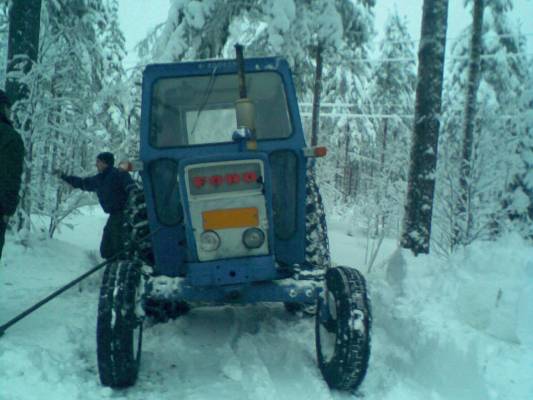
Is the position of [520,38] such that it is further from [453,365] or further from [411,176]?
[453,365]

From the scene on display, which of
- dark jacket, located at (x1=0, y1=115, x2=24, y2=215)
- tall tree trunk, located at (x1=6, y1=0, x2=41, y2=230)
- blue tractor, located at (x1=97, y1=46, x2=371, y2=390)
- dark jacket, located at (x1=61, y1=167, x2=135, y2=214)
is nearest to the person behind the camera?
blue tractor, located at (x1=97, y1=46, x2=371, y2=390)

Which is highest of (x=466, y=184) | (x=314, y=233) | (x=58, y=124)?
(x=58, y=124)

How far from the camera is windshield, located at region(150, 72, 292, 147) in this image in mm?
4871

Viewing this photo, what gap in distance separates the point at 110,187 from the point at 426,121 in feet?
14.2

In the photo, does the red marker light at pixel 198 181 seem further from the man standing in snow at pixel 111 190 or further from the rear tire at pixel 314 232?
the man standing in snow at pixel 111 190

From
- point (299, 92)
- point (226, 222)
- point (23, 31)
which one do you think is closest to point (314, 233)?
point (226, 222)

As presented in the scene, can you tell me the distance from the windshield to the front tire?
5.10ft

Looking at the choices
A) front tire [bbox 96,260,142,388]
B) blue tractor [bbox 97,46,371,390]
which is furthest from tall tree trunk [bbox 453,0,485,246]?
front tire [bbox 96,260,142,388]

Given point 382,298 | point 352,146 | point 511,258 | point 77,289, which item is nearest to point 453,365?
point 382,298

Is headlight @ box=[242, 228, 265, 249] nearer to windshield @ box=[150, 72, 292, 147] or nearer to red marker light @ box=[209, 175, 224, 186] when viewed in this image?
red marker light @ box=[209, 175, 224, 186]

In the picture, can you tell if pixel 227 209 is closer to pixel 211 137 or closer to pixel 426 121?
pixel 211 137

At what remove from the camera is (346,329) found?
3613 millimetres

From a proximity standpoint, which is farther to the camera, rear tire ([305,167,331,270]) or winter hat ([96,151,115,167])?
winter hat ([96,151,115,167])

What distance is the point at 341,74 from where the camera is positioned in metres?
27.2
